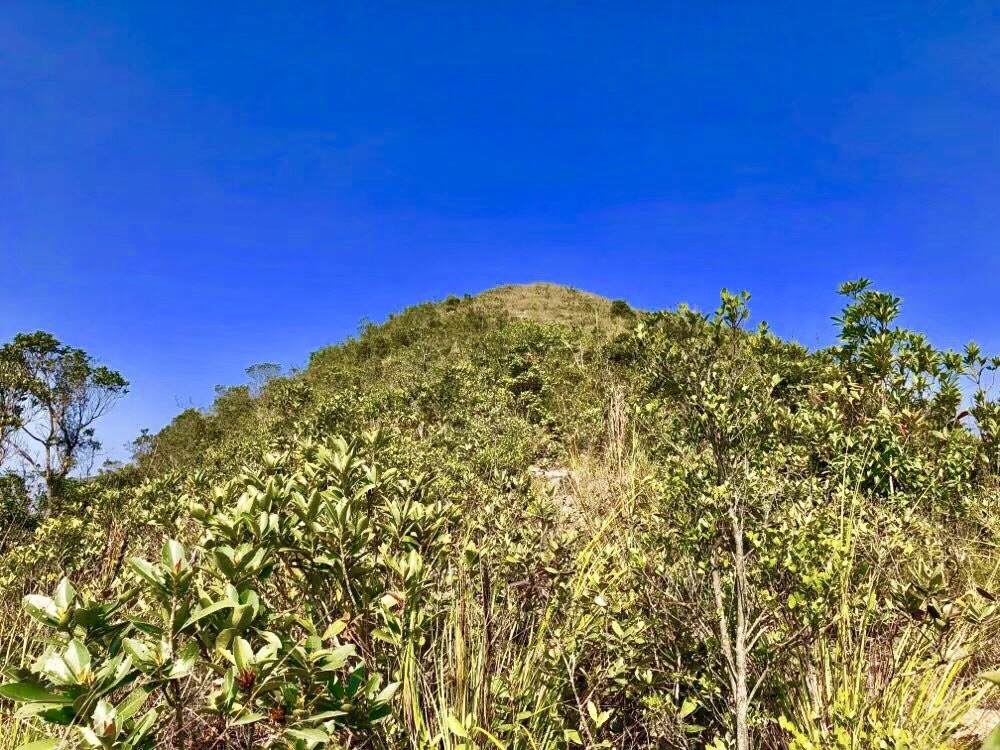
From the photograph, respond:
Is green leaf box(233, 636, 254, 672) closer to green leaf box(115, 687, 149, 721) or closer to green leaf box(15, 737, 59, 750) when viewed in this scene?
green leaf box(115, 687, 149, 721)

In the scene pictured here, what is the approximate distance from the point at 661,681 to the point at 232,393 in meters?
17.2

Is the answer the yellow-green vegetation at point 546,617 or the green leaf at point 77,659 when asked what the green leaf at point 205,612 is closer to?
the yellow-green vegetation at point 546,617

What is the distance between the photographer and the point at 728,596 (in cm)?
221

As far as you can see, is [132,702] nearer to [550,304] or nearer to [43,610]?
[43,610]

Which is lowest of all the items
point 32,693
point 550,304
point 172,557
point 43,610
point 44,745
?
point 44,745

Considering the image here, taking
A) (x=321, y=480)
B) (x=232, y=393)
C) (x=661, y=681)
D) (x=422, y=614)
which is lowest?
(x=661, y=681)

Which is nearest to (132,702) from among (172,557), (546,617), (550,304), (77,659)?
(77,659)

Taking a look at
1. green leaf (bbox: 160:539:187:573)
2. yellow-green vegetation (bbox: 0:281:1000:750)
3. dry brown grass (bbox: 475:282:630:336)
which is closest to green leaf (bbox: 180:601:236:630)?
yellow-green vegetation (bbox: 0:281:1000:750)

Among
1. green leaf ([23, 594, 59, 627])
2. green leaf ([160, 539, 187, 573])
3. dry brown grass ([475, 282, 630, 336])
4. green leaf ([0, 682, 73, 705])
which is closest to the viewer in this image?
green leaf ([0, 682, 73, 705])

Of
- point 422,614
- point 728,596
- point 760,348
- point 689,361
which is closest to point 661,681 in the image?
point 728,596

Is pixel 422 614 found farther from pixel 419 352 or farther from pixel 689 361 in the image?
pixel 419 352

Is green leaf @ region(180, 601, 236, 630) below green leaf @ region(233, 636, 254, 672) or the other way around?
the other way around

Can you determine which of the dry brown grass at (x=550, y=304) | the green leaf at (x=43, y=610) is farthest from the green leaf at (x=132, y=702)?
the dry brown grass at (x=550, y=304)

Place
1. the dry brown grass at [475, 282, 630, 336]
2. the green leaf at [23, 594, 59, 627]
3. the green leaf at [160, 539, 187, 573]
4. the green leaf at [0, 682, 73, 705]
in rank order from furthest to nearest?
the dry brown grass at [475, 282, 630, 336] < the green leaf at [160, 539, 187, 573] < the green leaf at [23, 594, 59, 627] < the green leaf at [0, 682, 73, 705]
